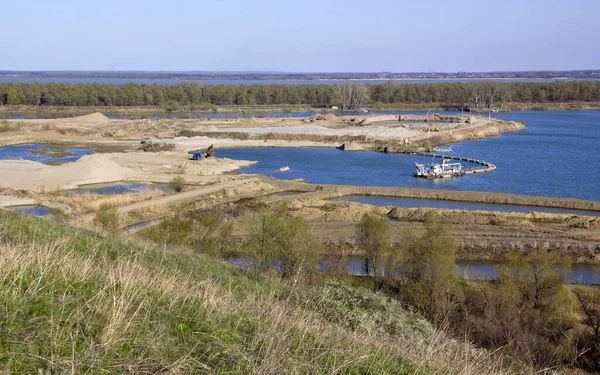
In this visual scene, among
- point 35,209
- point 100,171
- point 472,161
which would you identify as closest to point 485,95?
point 472,161

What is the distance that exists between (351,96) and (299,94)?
415 inches

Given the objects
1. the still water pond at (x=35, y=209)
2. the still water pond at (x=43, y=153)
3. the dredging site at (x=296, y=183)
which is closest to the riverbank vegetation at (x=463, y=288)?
the dredging site at (x=296, y=183)

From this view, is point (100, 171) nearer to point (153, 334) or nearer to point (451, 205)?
point (451, 205)

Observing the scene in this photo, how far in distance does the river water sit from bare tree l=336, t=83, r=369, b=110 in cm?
3919

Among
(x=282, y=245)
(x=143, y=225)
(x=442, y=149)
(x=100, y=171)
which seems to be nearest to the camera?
(x=282, y=245)

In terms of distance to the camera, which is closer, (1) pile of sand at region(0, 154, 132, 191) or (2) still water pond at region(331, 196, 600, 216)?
(2) still water pond at region(331, 196, 600, 216)

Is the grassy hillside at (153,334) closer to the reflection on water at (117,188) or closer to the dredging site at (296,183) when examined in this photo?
the dredging site at (296,183)

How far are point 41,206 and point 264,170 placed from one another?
1687 centimetres

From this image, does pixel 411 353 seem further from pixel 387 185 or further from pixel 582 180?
pixel 582 180

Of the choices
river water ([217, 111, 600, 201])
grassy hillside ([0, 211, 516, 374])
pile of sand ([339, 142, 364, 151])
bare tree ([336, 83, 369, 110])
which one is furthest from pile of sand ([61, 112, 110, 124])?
grassy hillside ([0, 211, 516, 374])

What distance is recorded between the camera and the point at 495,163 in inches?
1769

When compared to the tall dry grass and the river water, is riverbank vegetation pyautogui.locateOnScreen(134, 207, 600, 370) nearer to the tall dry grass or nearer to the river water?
the tall dry grass

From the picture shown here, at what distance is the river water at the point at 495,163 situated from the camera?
3609 cm

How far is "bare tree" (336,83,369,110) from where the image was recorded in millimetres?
100312
